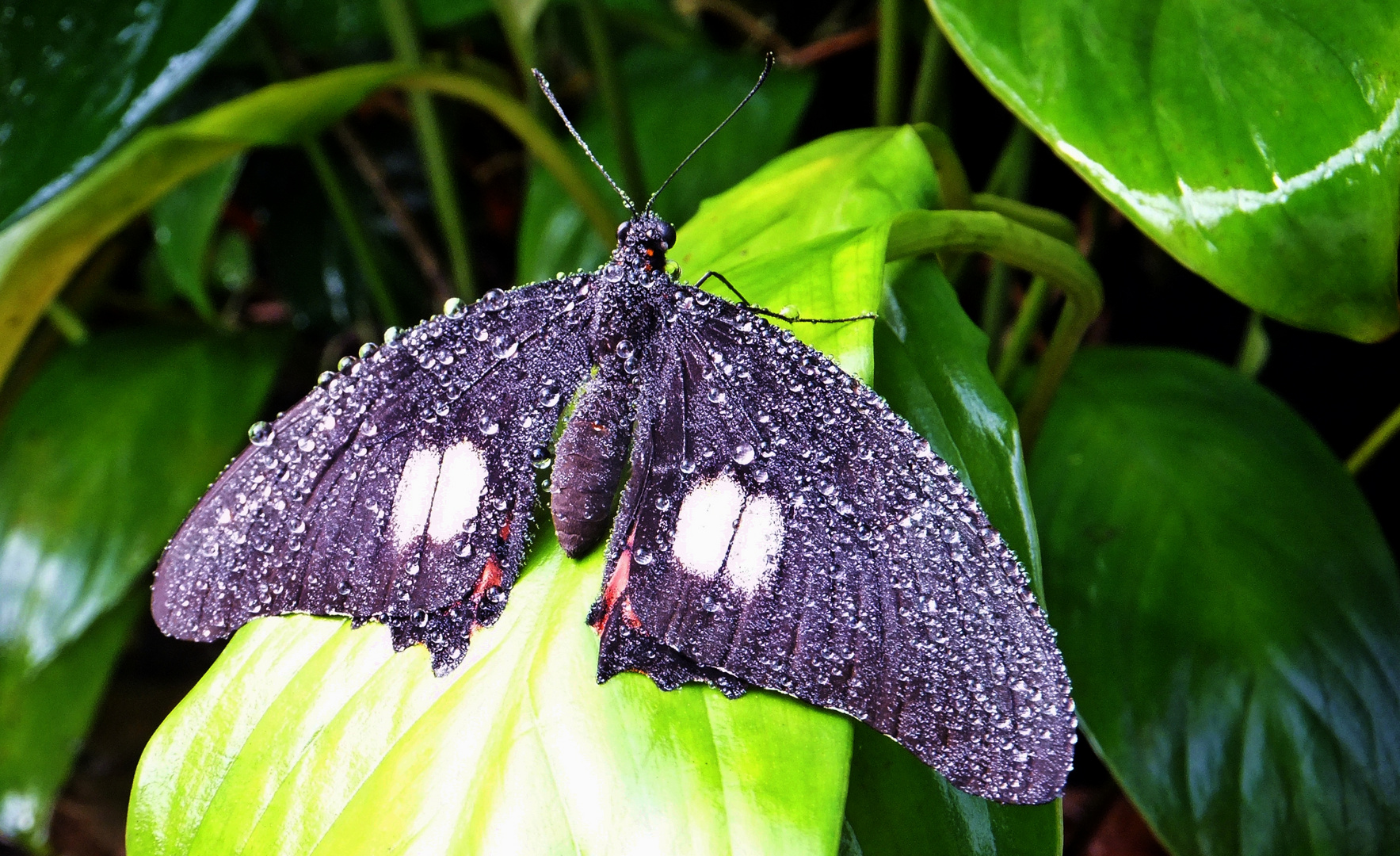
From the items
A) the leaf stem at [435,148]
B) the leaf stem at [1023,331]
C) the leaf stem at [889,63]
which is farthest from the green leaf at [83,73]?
the leaf stem at [1023,331]

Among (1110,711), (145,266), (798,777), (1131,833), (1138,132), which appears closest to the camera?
(798,777)

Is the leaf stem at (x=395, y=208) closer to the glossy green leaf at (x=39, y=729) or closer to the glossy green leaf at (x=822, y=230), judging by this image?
the glossy green leaf at (x=39, y=729)

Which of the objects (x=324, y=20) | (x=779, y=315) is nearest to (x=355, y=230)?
(x=324, y=20)

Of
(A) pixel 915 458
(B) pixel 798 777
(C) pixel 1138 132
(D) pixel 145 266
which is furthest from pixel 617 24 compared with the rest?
(B) pixel 798 777

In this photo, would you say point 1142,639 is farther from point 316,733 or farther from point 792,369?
point 316,733

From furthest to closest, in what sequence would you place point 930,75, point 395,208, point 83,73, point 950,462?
point 395,208 → point 930,75 → point 83,73 → point 950,462

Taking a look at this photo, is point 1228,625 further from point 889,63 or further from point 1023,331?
point 889,63

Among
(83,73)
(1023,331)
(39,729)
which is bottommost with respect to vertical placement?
(39,729)
